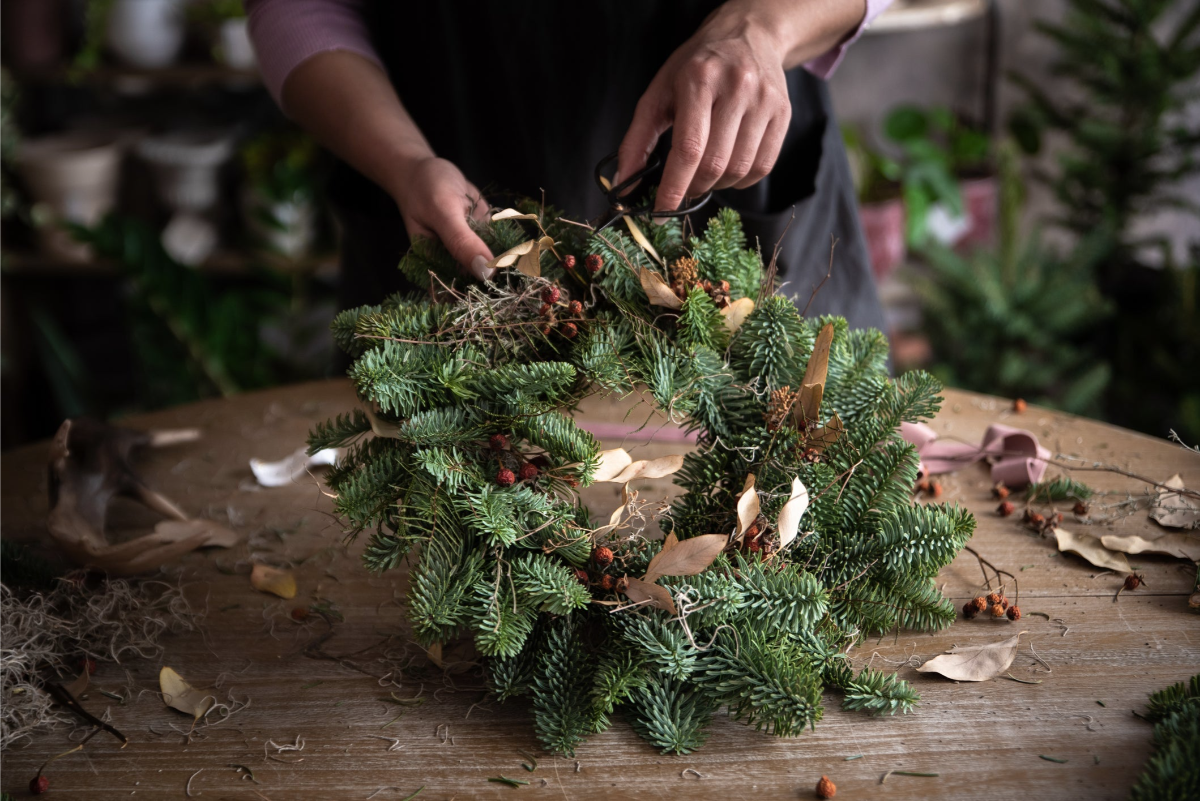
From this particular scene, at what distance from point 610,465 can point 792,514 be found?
0.13 m

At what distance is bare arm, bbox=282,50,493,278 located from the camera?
67cm

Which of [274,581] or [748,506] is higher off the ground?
[748,506]

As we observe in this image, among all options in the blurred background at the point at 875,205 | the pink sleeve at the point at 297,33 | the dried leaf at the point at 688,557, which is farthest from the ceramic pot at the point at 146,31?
the dried leaf at the point at 688,557

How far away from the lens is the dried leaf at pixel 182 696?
0.58 m

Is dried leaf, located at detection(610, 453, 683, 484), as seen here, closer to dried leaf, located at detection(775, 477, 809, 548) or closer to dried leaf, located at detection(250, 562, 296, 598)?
dried leaf, located at detection(775, 477, 809, 548)

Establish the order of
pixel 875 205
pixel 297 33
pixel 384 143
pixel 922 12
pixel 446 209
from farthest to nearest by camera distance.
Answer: pixel 875 205 < pixel 922 12 < pixel 297 33 < pixel 384 143 < pixel 446 209

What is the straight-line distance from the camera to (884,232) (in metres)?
1.90

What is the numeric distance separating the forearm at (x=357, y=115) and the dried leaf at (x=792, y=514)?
44cm

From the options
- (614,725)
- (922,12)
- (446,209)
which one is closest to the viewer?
(614,725)

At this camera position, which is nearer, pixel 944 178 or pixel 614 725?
pixel 614 725

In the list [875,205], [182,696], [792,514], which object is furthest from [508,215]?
[875,205]

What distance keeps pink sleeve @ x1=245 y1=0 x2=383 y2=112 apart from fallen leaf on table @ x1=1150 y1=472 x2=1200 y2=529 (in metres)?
0.87

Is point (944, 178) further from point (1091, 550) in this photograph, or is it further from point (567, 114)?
point (1091, 550)

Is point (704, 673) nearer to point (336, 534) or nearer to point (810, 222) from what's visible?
point (336, 534)
